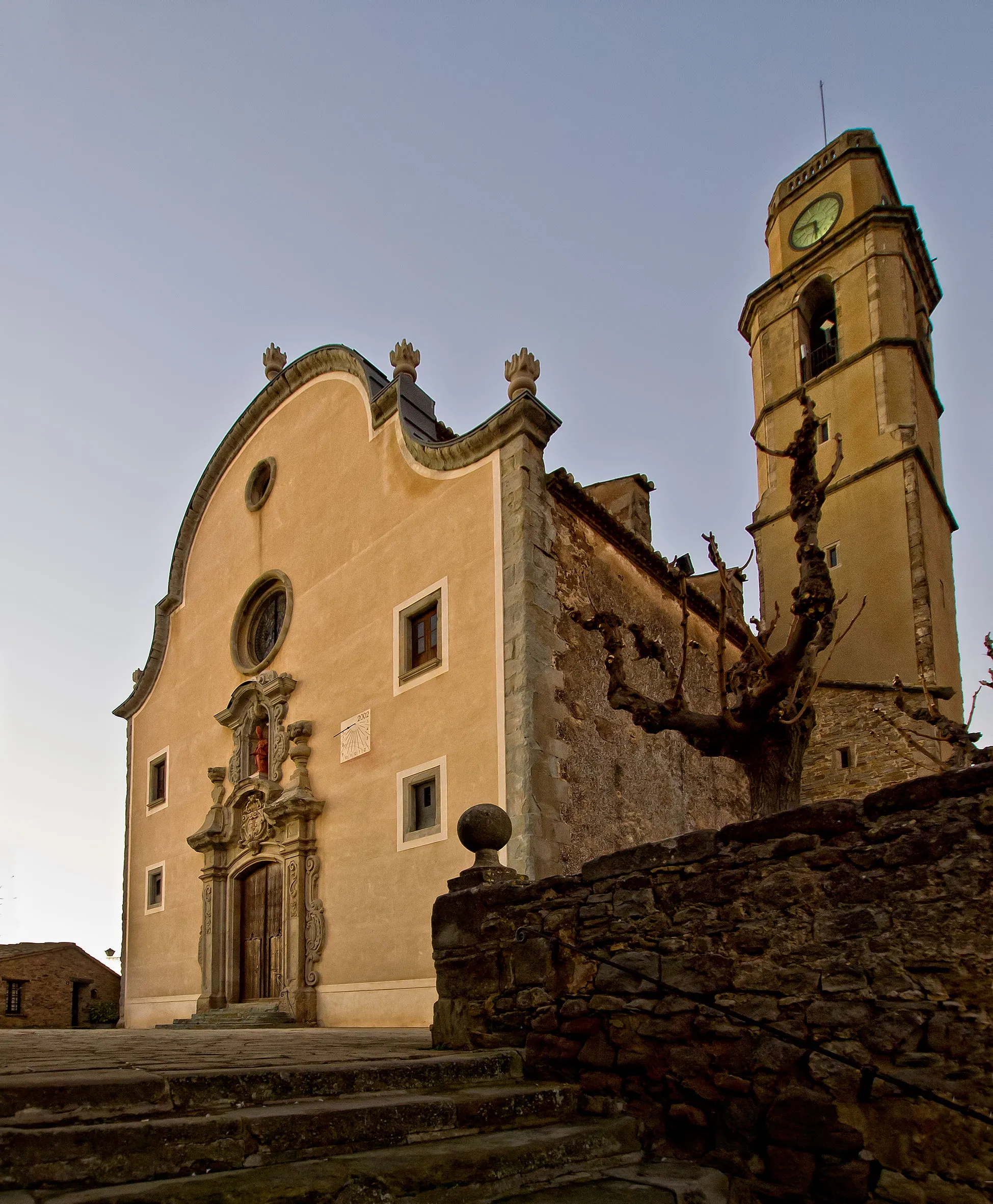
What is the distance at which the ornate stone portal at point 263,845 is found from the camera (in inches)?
499

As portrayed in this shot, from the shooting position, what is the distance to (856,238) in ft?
70.4

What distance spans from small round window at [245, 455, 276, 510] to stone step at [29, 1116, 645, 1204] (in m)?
13.2

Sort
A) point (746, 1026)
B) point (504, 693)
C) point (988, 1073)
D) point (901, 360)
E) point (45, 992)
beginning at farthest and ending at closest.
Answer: point (45, 992), point (901, 360), point (504, 693), point (746, 1026), point (988, 1073)

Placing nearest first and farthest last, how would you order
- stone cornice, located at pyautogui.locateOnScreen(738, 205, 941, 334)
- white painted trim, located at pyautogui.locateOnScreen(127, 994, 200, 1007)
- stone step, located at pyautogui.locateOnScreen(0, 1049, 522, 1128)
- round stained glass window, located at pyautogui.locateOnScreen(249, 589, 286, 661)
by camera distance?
stone step, located at pyautogui.locateOnScreen(0, 1049, 522, 1128) < white painted trim, located at pyautogui.locateOnScreen(127, 994, 200, 1007) < round stained glass window, located at pyautogui.locateOnScreen(249, 589, 286, 661) < stone cornice, located at pyautogui.locateOnScreen(738, 205, 941, 334)

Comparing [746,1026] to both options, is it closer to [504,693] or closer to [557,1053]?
[557,1053]

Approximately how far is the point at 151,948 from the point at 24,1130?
1460cm

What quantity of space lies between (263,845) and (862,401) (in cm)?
1432

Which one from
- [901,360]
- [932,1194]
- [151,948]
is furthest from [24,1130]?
[901,360]

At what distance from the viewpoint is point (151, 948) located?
16.8m

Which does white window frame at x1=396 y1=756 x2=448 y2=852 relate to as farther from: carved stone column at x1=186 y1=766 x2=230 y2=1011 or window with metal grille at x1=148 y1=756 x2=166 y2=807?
window with metal grille at x1=148 y1=756 x2=166 y2=807

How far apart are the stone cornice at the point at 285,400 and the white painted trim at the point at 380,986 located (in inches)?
231

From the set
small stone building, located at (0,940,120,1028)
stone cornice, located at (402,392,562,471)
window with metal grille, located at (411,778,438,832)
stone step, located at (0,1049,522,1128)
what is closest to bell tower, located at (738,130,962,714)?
stone cornice, located at (402,392,562,471)

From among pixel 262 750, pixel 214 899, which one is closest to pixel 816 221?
pixel 262 750

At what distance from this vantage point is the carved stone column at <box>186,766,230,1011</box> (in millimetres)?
14383
